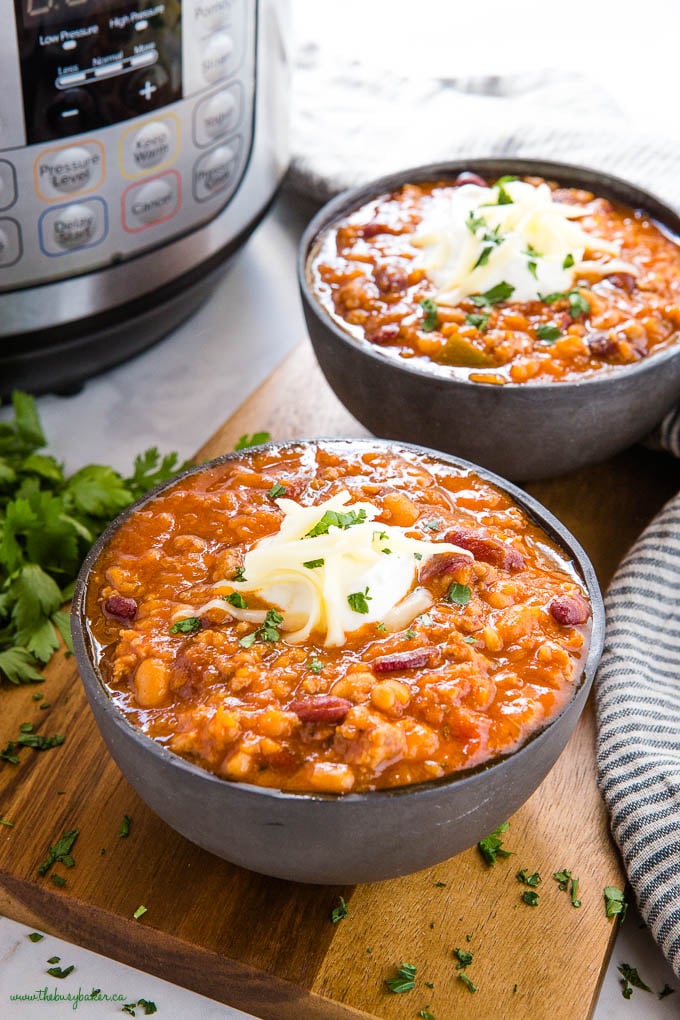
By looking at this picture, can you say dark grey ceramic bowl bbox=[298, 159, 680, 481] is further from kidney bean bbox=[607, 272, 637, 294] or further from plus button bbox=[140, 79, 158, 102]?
plus button bbox=[140, 79, 158, 102]

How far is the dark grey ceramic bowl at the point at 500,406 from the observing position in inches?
83.0

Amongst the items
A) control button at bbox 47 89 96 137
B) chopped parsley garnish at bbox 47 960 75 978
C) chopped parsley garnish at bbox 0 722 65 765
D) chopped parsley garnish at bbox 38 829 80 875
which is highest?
control button at bbox 47 89 96 137

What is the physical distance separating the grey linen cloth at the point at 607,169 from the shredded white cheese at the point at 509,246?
37 cm

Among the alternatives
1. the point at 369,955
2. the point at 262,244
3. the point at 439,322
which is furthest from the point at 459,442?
the point at 262,244

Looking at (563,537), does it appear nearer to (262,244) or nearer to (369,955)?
(369,955)

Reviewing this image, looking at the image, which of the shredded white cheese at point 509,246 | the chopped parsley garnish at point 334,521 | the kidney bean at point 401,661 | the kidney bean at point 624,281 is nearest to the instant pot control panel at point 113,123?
the shredded white cheese at point 509,246

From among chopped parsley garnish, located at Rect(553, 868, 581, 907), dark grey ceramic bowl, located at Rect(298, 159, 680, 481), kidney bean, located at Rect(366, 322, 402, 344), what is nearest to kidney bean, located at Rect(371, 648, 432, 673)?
chopped parsley garnish, located at Rect(553, 868, 581, 907)

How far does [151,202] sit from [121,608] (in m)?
1.05

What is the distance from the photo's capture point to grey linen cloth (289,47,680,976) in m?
1.72

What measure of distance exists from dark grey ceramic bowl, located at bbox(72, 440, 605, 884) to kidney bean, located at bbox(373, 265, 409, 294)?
102 centimetres

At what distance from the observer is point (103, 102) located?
212 centimetres

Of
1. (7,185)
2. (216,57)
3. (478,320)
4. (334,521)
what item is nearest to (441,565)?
(334,521)

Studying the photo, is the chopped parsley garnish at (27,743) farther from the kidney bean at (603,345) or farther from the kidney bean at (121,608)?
the kidney bean at (603,345)

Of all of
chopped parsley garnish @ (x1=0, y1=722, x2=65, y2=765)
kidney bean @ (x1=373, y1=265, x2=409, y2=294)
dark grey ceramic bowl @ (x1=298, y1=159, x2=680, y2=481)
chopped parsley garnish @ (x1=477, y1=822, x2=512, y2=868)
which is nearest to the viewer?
chopped parsley garnish @ (x1=477, y1=822, x2=512, y2=868)
